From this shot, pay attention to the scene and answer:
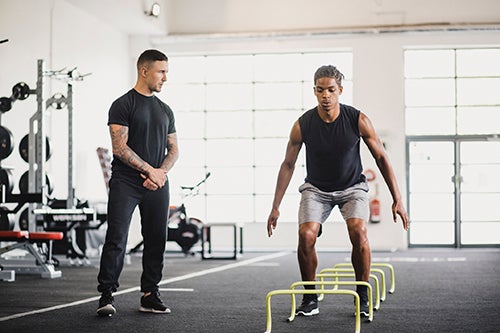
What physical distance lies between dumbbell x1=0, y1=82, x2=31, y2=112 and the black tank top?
490 cm

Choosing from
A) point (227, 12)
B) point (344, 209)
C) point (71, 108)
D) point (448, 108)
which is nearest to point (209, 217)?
point (227, 12)

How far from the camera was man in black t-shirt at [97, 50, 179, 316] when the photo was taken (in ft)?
15.8

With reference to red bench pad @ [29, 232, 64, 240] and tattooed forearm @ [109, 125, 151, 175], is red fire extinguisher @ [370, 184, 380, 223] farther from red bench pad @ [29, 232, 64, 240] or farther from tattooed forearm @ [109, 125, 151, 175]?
tattooed forearm @ [109, 125, 151, 175]

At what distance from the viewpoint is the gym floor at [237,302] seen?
4.49 meters

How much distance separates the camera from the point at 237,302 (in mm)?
5738

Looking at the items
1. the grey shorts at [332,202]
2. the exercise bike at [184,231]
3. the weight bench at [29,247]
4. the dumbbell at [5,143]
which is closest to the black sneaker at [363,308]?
the grey shorts at [332,202]

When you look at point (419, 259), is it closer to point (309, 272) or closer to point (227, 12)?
point (227, 12)

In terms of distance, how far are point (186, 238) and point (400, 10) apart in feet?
17.3

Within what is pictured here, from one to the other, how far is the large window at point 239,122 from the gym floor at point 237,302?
4.64 m

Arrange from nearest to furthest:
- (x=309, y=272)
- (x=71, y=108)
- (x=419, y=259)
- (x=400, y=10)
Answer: (x=309, y=272) → (x=71, y=108) → (x=419, y=259) → (x=400, y=10)

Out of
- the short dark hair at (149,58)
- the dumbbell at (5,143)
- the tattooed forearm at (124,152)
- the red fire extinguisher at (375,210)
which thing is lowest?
the red fire extinguisher at (375,210)

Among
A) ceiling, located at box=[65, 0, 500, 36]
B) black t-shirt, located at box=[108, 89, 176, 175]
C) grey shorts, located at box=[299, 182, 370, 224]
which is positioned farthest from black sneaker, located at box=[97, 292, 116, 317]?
ceiling, located at box=[65, 0, 500, 36]

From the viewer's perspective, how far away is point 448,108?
13914 mm

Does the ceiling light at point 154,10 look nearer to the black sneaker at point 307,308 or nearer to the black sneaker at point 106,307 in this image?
the black sneaker at point 106,307
